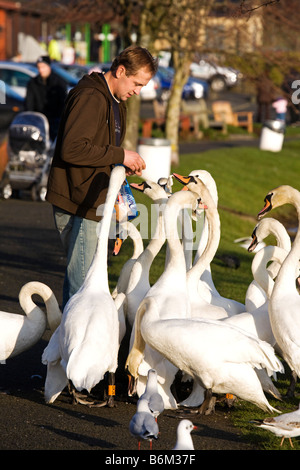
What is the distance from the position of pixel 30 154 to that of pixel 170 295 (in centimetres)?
948

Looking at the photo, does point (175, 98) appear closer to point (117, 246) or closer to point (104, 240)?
point (117, 246)

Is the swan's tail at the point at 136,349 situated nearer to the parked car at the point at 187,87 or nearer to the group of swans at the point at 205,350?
the group of swans at the point at 205,350

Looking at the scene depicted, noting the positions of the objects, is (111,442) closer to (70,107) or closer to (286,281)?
(286,281)

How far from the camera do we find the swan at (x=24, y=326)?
19.3 feet

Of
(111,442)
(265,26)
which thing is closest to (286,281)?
(111,442)

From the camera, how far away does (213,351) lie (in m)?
5.25

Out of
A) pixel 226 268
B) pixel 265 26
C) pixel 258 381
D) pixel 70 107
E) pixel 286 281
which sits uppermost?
pixel 265 26

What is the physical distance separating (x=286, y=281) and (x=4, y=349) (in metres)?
2.08

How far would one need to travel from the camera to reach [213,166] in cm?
2048

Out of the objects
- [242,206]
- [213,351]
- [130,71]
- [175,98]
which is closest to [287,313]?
[213,351]

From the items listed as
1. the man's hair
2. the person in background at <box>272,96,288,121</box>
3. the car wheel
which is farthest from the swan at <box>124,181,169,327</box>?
the car wheel

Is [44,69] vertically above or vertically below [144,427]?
above
